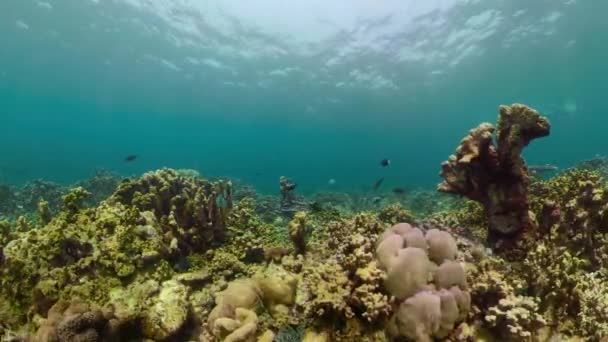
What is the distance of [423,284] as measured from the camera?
3707mm

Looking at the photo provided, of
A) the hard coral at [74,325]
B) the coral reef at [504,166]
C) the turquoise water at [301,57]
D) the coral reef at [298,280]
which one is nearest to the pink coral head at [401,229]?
the coral reef at [298,280]

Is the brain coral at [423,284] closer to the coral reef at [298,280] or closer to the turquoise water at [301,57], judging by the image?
the coral reef at [298,280]

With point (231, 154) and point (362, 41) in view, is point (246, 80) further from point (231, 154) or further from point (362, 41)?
point (231, 154)

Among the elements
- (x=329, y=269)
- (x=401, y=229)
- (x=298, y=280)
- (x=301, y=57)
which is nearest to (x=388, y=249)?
(x=401, y=229)

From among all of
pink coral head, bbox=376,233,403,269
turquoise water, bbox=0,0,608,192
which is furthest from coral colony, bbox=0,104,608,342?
turquoise water, bbox=0,0,608,192

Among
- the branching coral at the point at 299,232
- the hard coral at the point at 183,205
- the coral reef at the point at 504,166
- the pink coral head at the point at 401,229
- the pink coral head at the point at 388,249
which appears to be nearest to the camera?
the pink coral head at the point at 388,249

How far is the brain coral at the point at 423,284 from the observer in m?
3.50

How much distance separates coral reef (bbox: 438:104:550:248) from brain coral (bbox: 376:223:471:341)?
2.33 meters

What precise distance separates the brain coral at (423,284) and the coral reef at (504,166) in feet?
7.63

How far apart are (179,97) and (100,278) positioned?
69.6 m

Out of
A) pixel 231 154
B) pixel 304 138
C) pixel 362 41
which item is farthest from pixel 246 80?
pixel 231 154

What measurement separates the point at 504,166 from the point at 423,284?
3288 millimetres

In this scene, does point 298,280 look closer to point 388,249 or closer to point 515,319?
point 388,249

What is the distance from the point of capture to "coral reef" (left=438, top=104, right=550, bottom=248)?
18.2 feet
